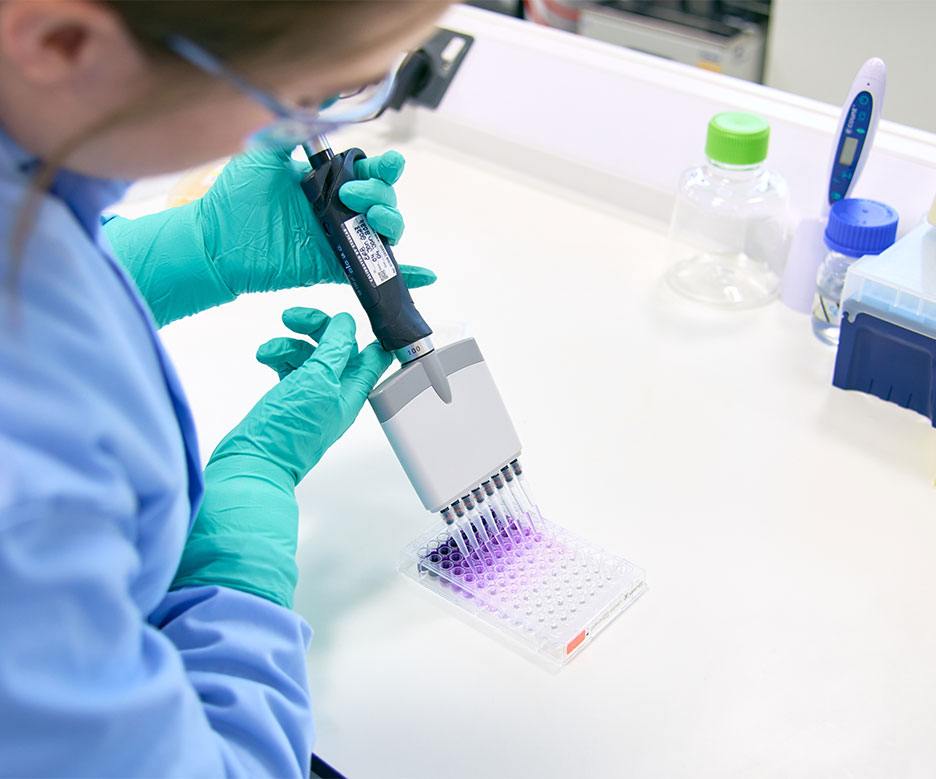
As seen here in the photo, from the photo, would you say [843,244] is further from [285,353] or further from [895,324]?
[285,353]

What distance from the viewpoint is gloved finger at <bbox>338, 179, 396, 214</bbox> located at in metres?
0.81

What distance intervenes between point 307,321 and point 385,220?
0.14 m

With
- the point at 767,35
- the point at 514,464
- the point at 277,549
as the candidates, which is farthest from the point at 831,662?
the point at 767,35

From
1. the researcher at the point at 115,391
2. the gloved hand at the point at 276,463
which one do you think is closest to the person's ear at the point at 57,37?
the researcher at the point at 115,391

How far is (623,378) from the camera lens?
1.06 metres

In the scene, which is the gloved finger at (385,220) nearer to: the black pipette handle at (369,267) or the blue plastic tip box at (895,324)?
the black pipette handle at (369,267)

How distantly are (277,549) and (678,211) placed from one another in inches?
29.1

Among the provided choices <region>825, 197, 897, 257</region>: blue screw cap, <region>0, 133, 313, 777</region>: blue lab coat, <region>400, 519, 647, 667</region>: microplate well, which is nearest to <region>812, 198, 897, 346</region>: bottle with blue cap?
<region>825, 197, 897, 257</region>: blue screw cap

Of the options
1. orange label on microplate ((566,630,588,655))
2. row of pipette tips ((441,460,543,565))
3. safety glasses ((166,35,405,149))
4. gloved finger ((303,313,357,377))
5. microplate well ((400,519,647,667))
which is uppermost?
safety glasses ((166,35,405,149))

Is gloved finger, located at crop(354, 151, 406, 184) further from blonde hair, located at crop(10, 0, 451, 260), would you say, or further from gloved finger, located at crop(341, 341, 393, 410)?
blonde hair, located at crop(10, 0, 451, 260)

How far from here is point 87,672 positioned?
49cm

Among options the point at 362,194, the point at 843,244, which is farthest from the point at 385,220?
the point at 843,244

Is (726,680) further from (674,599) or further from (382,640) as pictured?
(382,640)

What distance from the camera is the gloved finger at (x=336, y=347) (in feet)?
2.71
